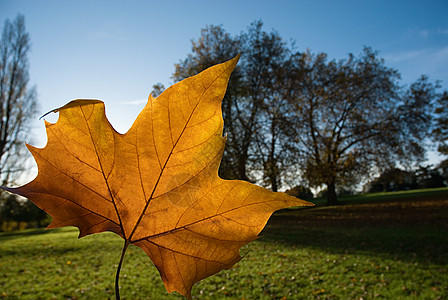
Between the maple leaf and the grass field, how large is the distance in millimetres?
6223

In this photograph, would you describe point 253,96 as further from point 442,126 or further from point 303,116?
point 442,126

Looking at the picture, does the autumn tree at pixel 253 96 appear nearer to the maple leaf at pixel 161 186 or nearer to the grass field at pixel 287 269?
the grass field at pixel 287 269

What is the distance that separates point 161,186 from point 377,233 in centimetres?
1281

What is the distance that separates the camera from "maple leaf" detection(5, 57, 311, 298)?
475 mm

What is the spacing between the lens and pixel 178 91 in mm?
457

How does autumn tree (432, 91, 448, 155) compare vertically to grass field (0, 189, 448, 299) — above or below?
above

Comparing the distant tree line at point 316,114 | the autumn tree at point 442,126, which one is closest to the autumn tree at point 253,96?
the distant tree line at point 316,114

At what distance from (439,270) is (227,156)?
29.1ft

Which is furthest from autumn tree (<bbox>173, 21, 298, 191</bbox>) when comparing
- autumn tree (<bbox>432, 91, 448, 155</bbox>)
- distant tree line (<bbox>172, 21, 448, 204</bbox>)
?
autumn tree (<bbox>432, 91, 448, 155</bbox>)

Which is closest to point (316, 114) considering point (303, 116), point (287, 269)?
point (303, 116)

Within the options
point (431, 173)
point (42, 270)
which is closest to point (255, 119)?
point (42, 270)

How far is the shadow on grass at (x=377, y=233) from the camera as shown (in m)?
8.81

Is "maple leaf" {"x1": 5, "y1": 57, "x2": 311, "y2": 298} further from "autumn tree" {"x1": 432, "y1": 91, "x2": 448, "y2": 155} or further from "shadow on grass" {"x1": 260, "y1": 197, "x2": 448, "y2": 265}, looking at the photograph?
"autumn tree" {"x1": 432, "y1": 91, "x2": 448, "y2": 155}

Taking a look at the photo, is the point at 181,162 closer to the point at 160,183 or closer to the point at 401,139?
the point at 160,183
